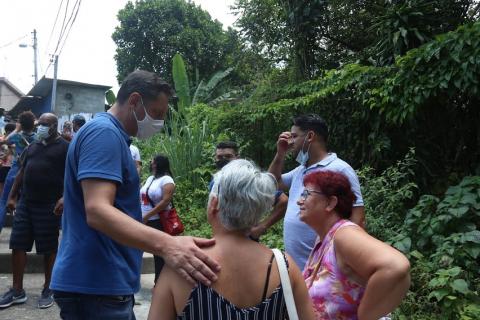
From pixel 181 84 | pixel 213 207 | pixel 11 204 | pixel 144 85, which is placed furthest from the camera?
pixel 181 84

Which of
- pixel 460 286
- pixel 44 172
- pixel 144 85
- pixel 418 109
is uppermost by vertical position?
pixel 418 109

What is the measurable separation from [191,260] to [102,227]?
45cm

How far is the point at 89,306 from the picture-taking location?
2082mm

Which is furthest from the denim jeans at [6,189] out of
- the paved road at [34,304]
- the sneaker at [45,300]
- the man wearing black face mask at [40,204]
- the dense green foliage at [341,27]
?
the dense green foliage at [341,27]

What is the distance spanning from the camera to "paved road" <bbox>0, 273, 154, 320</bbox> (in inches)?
183

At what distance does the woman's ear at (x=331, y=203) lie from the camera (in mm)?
2359

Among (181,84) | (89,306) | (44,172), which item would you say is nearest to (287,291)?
(89,306)

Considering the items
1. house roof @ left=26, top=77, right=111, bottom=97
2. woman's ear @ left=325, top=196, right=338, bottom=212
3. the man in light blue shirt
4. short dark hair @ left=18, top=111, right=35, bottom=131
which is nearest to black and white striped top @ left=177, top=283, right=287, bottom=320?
woman's ear @ left=325, top=196, right=338, bottom=212

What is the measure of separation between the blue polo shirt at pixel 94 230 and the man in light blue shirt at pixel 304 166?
4.56 feet

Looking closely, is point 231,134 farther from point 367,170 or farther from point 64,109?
point 64,109

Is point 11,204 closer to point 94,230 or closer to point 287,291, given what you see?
point 94,230

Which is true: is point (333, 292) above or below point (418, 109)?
below

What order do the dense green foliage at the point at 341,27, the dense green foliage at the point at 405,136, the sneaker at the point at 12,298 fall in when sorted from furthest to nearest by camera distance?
1. the dense green foliage at the point at 341,27
2. the sneaker at the point at 12,298
3. the dense green foliage at the point at 405,136

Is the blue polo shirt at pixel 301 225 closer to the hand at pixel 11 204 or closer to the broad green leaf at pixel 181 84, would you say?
the hand at pixel 11 204
